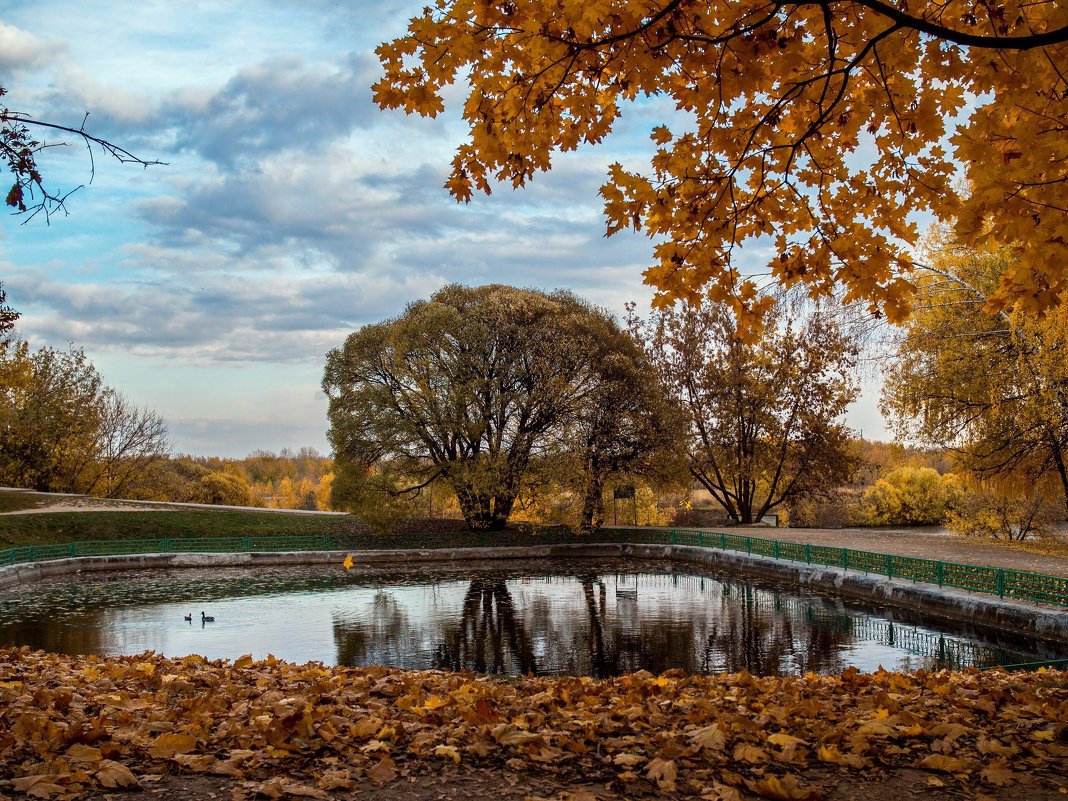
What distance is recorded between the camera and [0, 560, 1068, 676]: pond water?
41.6 feet

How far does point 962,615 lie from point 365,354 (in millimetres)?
23116

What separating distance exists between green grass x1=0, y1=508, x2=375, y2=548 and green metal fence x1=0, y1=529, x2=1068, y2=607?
7.60 feet

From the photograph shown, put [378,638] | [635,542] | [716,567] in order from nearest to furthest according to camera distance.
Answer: [378,638], [716,567], [635,542]

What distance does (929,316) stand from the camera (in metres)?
23.5

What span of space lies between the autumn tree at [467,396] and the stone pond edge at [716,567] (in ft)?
8.45

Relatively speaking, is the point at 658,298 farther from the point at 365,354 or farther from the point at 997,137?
the point at 365,354

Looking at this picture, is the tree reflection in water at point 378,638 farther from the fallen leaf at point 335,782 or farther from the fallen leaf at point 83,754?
the fallen leaf at point 335,782

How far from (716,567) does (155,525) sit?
22.4m

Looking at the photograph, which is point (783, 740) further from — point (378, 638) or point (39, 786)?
point (378, 638)

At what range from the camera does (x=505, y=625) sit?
52.9ft

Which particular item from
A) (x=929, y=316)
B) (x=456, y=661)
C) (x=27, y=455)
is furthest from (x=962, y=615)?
(x=27, y=455)

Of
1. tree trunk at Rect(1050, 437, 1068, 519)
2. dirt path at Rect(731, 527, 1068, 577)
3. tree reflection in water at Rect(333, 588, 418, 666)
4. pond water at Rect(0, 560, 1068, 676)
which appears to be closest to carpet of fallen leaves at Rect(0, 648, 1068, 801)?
pond water at Rect(0, 560, 1068, 676)

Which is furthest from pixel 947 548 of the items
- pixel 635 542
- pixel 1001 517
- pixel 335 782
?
pixel 335 782

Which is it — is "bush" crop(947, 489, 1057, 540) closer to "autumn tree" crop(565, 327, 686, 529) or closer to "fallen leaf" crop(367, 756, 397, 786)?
"autumn tree" crop(565, 327, 686, 529)
